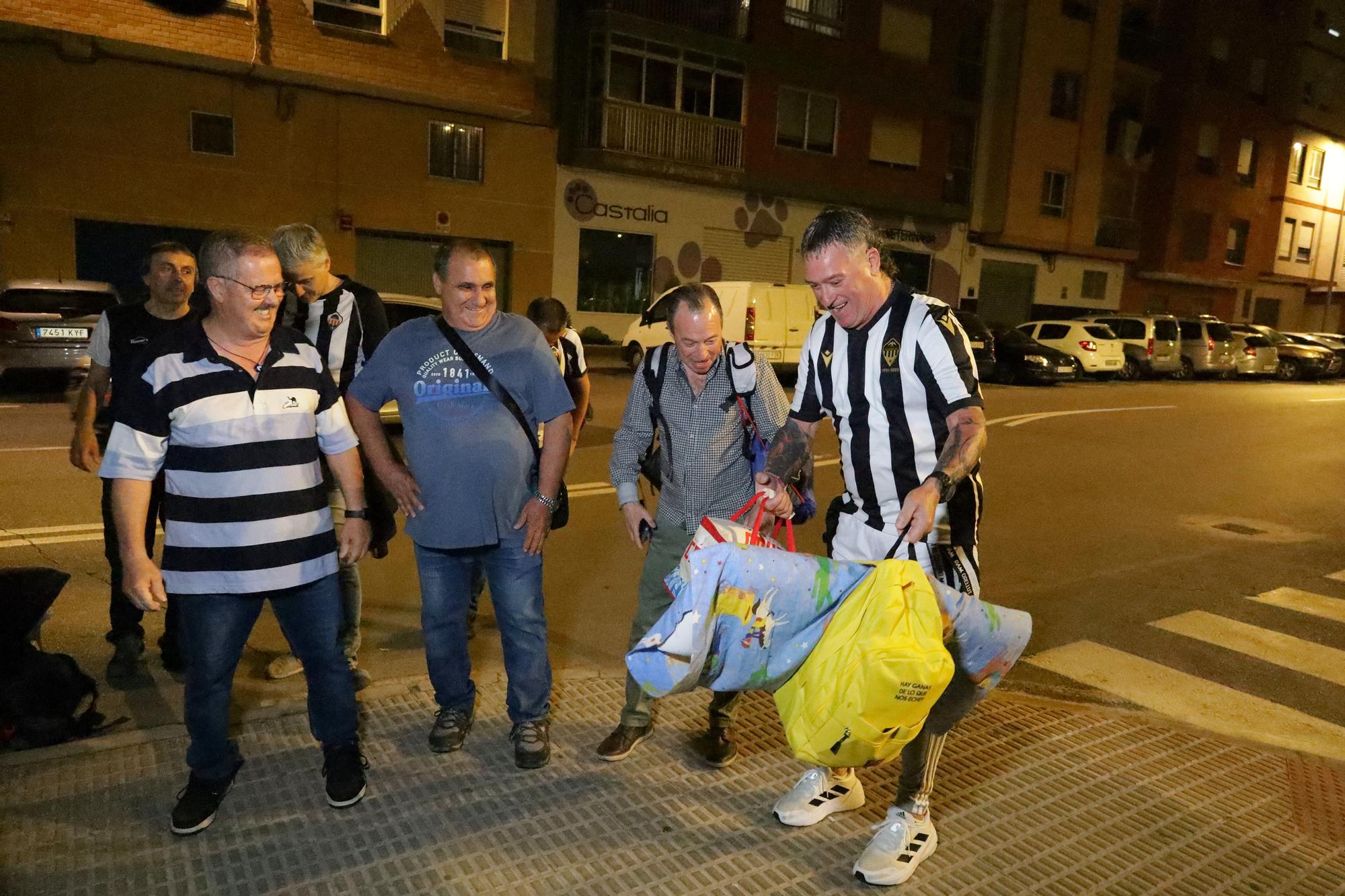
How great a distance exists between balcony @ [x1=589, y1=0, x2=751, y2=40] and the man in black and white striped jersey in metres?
21.4

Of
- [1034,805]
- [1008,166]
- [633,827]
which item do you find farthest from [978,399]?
[1008,166]

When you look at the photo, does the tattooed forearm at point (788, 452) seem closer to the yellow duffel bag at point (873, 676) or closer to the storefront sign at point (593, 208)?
the yellow duffel bag at point (873, 676)

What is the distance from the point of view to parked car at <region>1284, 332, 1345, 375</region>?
97.8 feet

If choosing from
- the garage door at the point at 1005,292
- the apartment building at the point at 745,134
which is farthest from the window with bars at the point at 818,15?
the garage door at the point at 1005,292

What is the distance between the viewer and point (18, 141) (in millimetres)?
16516

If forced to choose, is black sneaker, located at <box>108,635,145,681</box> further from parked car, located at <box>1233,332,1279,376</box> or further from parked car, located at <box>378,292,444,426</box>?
parked car, located at <box>1233,332,1279,376</box>

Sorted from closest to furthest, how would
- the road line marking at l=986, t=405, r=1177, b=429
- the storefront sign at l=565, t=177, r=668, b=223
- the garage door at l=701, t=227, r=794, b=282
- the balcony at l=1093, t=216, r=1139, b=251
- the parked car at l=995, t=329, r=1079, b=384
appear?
the road line marking at l=986, t=405, r=1177, b=429 < the parked car at l=995, t=329, r=1079, b=384 < the storefront sign at l=565, t=177, r=668, b=223 < the garage door at l=701, t=227, r=794, b=282 < the balcony at l=1093, t=216, r=1139, b=251

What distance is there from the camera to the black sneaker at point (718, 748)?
378 centimetres

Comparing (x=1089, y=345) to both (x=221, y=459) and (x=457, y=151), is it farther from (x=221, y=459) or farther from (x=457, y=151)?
(x=221, y=459)

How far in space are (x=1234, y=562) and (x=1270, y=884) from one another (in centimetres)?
501

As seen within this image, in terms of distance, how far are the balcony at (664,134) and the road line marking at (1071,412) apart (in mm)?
11640

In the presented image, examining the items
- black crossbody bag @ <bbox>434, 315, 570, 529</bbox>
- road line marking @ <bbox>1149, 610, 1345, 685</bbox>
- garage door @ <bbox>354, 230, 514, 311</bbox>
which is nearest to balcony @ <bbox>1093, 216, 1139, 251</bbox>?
garage door @ <bbox>354, 230, 514, 311</bbox>

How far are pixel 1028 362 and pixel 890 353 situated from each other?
20.2 metres

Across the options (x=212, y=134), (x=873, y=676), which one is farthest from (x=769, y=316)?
(x=873, y=676)
